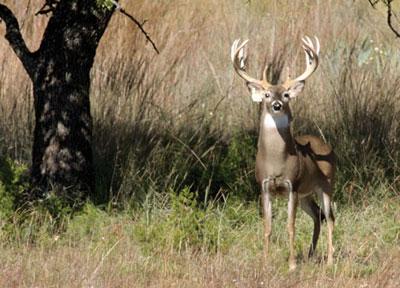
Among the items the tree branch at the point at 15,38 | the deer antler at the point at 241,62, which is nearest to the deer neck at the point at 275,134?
the deer antler at the point at 241,62

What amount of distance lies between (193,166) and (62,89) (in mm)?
1344

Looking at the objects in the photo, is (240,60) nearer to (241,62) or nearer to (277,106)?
(241,62)

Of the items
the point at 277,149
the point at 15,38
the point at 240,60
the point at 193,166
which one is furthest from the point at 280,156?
the point at 15,38

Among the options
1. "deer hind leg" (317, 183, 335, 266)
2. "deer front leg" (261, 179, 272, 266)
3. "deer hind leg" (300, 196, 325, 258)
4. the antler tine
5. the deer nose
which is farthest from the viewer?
"deer hind leg" (300, 196, 325, 258)

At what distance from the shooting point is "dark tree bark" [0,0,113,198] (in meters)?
6.59

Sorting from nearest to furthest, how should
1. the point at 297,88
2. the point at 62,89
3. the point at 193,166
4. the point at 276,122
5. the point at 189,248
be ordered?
the point at 276,122 < the point at 297,88 < the point at 189,248 < the point at 62,89 < the point at 193,166

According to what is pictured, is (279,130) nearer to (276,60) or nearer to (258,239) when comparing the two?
(258,239)

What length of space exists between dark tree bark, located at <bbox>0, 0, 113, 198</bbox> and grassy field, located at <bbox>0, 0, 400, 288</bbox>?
236 millimetres

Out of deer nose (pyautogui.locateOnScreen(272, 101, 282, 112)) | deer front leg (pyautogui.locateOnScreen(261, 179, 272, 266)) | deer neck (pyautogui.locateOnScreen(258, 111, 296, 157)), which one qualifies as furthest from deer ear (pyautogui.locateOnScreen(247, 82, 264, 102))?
deer front leg (pyautogui.locateOnScreen(261, 179, 272, 266))

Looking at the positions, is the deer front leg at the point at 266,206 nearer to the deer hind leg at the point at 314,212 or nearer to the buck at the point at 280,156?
the buck at the point at 280,156

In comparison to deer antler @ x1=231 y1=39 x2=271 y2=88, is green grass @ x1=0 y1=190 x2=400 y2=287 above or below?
below

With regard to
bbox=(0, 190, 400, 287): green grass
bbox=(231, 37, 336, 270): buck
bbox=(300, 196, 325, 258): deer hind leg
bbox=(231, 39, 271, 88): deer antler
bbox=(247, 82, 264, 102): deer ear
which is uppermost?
bbox=(231, 39, 271, 88): deer antler

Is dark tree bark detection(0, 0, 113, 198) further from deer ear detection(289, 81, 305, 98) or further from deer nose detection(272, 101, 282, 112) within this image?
deer nose detection(272, 101, 282, 112)

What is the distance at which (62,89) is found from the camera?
6.60 metres
